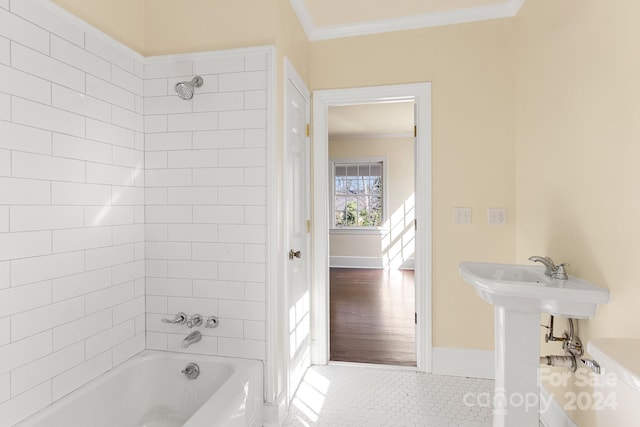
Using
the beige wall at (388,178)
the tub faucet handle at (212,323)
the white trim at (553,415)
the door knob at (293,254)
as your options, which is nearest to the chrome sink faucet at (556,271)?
the white trim at (553,415)

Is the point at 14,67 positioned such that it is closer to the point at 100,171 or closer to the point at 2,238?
the point at 100,171

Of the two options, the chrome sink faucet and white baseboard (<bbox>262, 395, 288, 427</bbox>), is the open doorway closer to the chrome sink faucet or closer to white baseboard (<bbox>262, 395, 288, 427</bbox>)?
white baseboard (<bbox>262, 395, 288, 427</bbox>)

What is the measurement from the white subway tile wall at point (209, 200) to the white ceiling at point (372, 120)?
9.29 ft

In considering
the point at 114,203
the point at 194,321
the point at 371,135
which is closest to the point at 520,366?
the point at 194,321

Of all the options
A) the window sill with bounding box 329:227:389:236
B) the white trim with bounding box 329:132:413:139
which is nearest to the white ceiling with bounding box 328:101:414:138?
the white trim with bounding box 329:132:413:139

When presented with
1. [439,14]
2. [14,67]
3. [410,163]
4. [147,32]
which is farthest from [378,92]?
[410,163]

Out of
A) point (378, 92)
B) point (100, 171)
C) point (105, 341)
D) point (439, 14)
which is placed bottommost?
point (105, 341)

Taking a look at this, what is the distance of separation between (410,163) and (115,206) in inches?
219

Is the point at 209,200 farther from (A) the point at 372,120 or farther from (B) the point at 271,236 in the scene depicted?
(A) the point at 372,120

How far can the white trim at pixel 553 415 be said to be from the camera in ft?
5.65

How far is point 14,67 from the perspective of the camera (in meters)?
1.33

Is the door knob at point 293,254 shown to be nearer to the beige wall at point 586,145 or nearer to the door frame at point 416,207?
the door frame at point 416,207

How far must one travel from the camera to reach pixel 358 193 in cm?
680

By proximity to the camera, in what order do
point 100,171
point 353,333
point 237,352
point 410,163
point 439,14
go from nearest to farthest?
point 100,171 < point 237,352 < point 439,14 < point 353,333 < point 410,163
